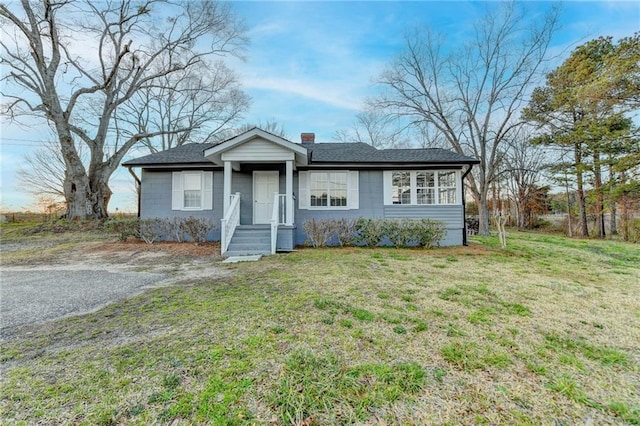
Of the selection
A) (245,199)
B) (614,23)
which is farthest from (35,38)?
(614,23)

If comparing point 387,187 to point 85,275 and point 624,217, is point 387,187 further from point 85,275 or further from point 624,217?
point 624,217

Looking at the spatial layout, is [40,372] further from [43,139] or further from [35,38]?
[43,139]

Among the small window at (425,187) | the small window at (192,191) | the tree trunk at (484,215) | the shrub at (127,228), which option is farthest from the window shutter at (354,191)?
the tree trunk at (484,215)

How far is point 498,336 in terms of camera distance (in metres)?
2.95

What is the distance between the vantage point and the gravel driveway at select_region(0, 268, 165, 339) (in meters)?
3.70

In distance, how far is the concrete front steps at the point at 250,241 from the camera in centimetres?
838

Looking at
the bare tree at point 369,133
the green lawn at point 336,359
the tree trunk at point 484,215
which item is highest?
the bare tree at point 369,133

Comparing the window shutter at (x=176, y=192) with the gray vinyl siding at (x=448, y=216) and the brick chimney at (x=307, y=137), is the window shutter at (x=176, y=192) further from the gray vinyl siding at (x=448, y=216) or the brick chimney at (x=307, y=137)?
the gray vinyl siding at (x=448, y=216)

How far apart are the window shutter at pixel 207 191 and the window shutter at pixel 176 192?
0.92 metres

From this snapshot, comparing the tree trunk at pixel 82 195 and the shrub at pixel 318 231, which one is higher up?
the tree trunk at pixel 82 195

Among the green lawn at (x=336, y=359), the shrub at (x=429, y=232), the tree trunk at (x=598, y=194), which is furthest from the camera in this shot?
the tree trunk at (x=598, y=194)

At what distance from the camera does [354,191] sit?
35.4 ft

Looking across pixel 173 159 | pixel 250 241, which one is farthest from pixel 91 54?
pixel 250 241

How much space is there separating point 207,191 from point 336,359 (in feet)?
32.4
